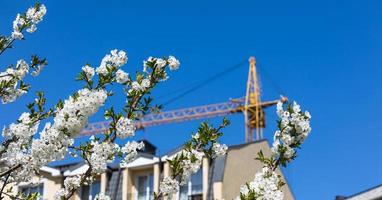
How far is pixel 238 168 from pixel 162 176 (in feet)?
11.7

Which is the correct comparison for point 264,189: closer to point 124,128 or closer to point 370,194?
point 124,128

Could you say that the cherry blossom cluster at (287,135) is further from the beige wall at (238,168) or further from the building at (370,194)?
the beige wall at (238,168)

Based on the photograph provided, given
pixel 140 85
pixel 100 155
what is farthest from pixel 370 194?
pixel 100 155

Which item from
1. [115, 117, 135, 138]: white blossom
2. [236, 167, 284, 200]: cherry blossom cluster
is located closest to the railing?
[115, 117, 135, 138]: white blossom

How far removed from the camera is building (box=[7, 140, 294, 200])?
29.7 m

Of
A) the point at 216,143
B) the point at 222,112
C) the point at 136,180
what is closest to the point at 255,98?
the point at 222,112

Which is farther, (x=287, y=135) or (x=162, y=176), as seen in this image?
(x=162, y=176)

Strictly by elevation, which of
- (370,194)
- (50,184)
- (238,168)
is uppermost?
(50,184)

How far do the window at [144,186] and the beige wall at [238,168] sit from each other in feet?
12.0

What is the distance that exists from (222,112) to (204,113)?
3.20m

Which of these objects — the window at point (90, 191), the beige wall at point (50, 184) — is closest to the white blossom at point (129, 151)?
the window at point (90, 191)

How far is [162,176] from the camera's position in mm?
30562

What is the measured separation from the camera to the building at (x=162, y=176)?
29.7 metres

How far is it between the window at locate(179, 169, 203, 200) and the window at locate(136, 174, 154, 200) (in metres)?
1.87
